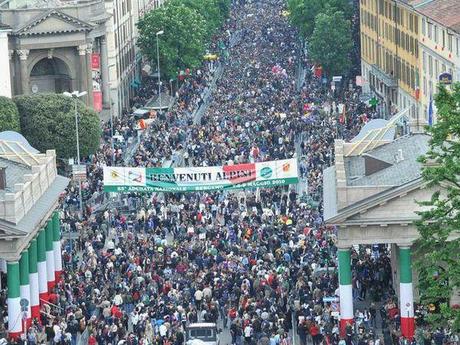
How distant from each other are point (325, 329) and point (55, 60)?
7756cm

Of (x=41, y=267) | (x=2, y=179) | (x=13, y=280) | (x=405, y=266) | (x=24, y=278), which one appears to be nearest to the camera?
(x=405, y=266)

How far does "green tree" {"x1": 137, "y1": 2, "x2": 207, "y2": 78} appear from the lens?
172500 millimetres

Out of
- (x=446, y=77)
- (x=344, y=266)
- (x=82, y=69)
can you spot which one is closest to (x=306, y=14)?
(x=82, y=69)

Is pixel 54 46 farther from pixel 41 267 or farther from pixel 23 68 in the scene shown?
pixel 41 267

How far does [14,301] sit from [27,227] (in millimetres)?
3021

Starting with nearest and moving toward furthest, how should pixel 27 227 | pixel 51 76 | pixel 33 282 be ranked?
pixel 27 227, pixel 33 282, pixel 51 76

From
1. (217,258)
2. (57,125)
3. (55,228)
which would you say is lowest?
(217,258)

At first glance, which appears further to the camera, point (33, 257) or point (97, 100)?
point (97, 100)

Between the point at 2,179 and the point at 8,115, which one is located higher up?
the point at 8,115

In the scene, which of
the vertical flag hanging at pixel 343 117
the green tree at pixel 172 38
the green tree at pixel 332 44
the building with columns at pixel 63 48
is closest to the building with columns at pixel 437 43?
the vertical flag hanging at pixel 343 117

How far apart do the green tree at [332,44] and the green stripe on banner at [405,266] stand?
297 feet

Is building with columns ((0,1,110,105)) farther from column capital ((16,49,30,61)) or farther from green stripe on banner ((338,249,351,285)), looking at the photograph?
green stripe on banner ((338,249,351,285))

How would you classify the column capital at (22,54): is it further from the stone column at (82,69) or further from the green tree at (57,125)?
the green tree at (57,125)

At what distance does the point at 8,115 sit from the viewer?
130750 millimetres
